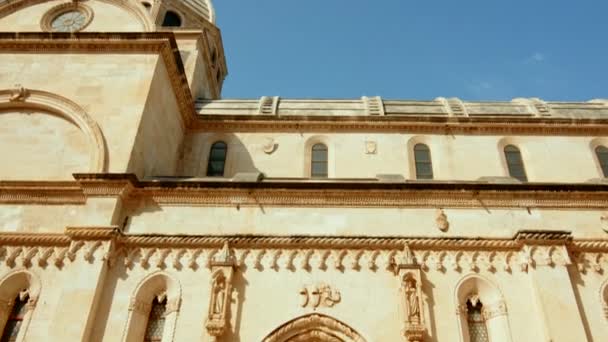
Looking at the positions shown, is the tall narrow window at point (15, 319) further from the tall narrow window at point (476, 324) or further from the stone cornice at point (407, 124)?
the tall narrow window at point (476, 324)

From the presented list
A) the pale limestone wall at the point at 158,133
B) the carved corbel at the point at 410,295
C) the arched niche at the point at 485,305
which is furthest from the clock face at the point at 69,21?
the arched niche at the point at 485,305

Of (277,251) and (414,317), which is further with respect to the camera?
(277,251)

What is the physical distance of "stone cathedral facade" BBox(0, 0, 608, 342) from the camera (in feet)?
40.9

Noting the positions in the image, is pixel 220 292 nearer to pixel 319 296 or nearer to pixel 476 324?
pixel 319 296

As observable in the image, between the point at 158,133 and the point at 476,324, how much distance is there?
11269mm

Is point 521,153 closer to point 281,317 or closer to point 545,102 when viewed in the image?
point 545,102

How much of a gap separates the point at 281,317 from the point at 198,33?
16.7 m

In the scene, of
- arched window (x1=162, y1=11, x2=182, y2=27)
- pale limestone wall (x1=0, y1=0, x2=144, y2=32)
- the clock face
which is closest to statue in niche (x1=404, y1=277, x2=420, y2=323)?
pale limestone wall (x1=0, y1=0, x2=144, y2=32)

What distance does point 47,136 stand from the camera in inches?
616

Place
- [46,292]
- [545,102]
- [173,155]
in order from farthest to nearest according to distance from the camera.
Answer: [545,102] < [173,155] < [46,292]

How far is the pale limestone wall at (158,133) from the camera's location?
1558cm

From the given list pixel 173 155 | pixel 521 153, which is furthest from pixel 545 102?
pixel 173 155

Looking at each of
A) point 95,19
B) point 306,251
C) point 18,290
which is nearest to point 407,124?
point 306,251

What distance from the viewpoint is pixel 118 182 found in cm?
1405
